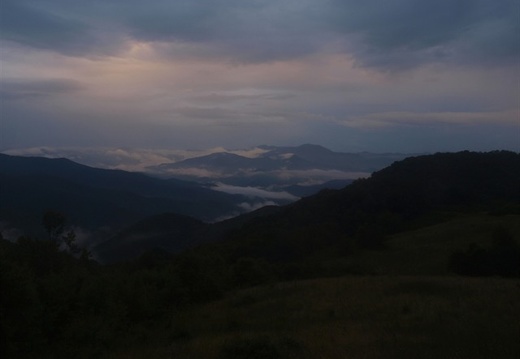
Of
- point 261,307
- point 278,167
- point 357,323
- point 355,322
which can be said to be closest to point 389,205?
point 261,307

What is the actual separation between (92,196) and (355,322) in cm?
8753

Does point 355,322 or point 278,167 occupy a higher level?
point 278,167

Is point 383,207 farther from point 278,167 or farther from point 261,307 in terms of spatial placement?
point 278,167

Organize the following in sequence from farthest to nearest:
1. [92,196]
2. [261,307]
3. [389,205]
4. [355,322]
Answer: [92,196]
[389,205]
[261,307]
[355,322]

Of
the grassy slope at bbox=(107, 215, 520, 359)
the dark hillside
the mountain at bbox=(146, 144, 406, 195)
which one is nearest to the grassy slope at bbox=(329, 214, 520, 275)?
the dark hillside

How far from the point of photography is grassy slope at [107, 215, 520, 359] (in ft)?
31.9

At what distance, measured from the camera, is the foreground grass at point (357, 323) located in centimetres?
972

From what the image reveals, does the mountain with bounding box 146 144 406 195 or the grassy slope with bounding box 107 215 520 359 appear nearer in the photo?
the grassy slope with bounding box 107 215 520 359

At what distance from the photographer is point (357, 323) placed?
1269 centimetres

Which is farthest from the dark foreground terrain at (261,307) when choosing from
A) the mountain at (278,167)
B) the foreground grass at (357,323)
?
the mountain at (278,167)

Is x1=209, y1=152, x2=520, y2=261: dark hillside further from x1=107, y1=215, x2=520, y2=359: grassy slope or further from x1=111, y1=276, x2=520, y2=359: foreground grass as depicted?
x1=111, y1=276, x2=520, y2=359: foreground grass

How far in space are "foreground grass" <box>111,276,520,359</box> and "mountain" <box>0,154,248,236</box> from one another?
55.4m

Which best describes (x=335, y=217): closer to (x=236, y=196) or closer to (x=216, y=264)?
(x=216, y=264)

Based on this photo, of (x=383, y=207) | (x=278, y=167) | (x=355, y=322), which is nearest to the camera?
(x=355, y=322)
